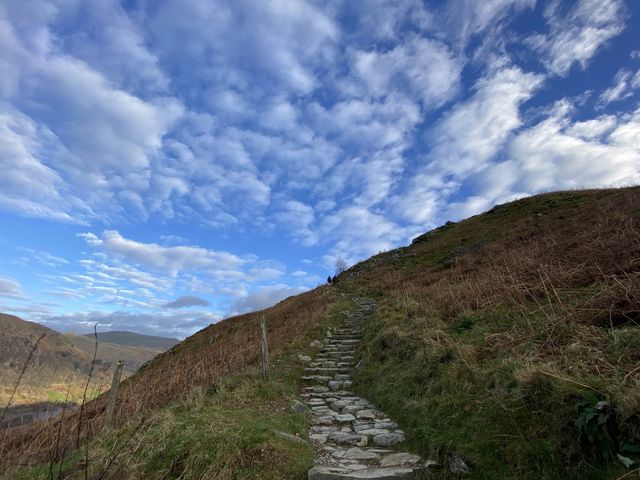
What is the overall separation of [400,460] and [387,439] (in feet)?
2.70

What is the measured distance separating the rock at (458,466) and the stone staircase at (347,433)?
0.33 meters

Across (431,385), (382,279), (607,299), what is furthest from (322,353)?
(382,279)

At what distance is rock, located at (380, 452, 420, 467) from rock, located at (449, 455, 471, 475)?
583 millimetres

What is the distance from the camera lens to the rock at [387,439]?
5.66 m

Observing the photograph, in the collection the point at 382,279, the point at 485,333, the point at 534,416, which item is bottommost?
the point at 534,416

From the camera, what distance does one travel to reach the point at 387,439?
572cm

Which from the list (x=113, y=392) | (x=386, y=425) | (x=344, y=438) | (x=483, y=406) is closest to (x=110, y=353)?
(x=113, y=392)

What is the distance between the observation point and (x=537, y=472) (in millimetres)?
3570

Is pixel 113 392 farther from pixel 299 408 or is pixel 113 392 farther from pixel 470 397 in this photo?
pixel 470 397

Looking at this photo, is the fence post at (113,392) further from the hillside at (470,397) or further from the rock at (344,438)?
the rock at (344,438)

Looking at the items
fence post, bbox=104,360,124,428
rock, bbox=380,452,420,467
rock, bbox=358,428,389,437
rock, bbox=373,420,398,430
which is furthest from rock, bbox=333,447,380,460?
fence post, bbox=104,360,124,428

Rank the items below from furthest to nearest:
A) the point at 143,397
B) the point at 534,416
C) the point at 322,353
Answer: the point at 322,353, the point at 143,397, the point at 534,416

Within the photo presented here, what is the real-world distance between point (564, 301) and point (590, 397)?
3.68 m

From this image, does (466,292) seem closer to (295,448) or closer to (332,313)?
(295,448)
